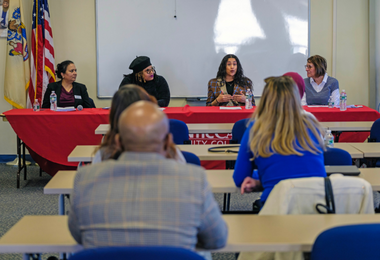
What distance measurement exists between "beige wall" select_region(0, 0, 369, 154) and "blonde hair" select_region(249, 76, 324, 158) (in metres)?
3.92

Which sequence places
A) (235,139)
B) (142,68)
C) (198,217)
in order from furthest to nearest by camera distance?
(142,68) → (235,139) → (198,217)

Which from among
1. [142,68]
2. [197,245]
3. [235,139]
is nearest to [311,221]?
[197,245]

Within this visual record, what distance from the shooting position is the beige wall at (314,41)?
5590 millimetres

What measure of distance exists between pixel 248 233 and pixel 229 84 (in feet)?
12.4

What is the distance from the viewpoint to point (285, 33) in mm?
5715

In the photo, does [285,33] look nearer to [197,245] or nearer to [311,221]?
[311,221]

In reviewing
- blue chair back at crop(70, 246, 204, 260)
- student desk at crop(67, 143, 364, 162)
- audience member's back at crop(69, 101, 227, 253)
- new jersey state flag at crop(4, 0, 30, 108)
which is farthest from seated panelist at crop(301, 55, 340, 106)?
blue chair back at crop(70, 246, 204, 260)

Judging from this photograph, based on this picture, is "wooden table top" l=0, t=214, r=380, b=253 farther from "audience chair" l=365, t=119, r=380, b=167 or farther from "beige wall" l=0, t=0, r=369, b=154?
"beige wall" l=0, t=0, r=369, b=154

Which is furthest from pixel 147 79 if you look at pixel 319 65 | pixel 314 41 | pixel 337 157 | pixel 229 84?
pixel 337 157

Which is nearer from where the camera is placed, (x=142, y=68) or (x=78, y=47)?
(x=142, y=68)

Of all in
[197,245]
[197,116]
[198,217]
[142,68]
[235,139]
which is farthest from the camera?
[142,68]

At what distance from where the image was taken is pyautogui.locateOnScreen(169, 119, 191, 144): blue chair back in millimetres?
3527

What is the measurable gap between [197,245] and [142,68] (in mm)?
3879

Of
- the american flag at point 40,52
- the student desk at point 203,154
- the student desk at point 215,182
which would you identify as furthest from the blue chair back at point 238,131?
the american flag at point 40,52
